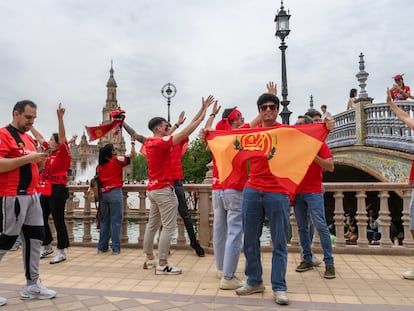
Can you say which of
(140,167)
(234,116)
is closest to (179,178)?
(234,116)

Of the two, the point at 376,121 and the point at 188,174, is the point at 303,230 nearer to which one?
the point at 376,121

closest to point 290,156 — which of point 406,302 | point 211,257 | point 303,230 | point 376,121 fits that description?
point 303,230

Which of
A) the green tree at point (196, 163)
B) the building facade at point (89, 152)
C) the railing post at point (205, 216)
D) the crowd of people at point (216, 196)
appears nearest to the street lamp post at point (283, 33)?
the railing post at point (205, 216)

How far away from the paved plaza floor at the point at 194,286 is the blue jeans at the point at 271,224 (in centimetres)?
36

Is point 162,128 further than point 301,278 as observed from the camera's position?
Yes

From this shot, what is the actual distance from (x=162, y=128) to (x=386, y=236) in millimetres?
4311

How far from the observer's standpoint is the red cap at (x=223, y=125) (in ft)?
16.2

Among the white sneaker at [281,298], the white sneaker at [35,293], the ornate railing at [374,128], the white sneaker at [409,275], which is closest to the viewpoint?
the white sneaker at [281,298]

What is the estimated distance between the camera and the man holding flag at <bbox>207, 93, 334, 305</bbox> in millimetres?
3928

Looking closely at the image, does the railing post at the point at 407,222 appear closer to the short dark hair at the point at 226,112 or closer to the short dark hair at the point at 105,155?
the short dark hair at the point at 226,112

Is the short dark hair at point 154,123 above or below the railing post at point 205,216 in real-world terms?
above

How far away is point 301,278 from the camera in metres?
4.86

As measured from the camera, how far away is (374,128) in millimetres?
13594

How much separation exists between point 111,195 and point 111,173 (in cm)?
40
